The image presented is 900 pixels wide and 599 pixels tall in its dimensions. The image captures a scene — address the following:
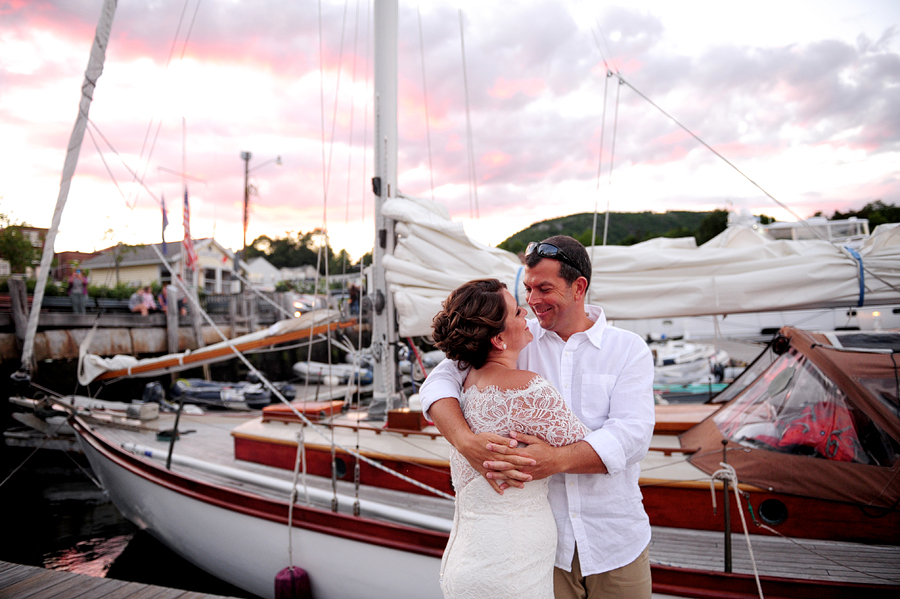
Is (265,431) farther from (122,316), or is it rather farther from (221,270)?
(221,270)

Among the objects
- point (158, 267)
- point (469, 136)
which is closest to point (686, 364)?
point (469, 136)

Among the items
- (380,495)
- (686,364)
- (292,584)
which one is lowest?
(292,584)

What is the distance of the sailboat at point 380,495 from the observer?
2.61 meters

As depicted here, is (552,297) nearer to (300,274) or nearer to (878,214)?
(878,214)

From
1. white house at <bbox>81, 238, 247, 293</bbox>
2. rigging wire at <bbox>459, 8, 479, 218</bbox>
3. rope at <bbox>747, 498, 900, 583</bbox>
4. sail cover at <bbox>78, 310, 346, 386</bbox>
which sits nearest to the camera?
rope at <bbox>747, 498, 900, 583</bbox>

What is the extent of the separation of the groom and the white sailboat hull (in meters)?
1.86

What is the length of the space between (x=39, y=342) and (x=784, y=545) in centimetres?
1514

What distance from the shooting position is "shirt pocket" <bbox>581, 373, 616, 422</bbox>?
5.20ft

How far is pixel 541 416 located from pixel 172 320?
54.0 ft

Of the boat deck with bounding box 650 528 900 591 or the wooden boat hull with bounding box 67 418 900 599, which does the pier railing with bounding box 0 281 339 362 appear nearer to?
the wooden boat hull with bounding box 67 418 900 599

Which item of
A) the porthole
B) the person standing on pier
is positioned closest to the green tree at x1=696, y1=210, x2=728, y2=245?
the person standing on pier

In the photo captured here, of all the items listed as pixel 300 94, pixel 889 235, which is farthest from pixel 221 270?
pixel 889 235

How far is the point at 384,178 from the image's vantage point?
4.87 m

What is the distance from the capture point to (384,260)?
431 cm
